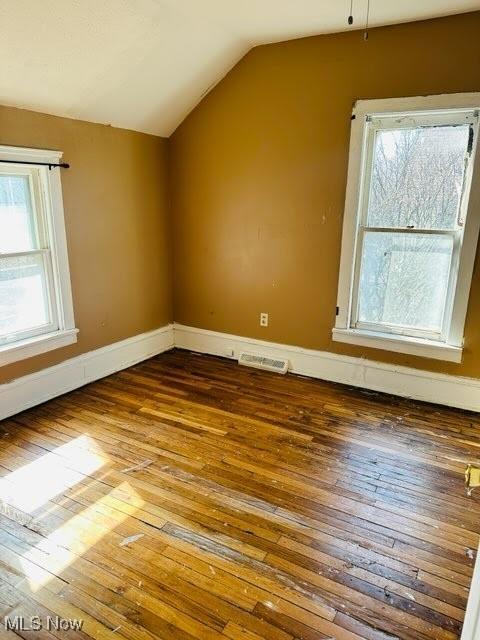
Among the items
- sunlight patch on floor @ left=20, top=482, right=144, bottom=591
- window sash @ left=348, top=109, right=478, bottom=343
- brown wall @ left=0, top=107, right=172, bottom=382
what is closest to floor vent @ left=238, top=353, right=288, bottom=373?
window sash @ left=348, top=109, right=478, bottom=343

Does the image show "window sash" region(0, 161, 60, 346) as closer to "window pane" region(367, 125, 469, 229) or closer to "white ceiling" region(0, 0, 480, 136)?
"white ceiling" region(0, 0, 480, 136)

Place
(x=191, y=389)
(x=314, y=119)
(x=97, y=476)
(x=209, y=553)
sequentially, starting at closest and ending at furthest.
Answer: (x=209, y=553) → (x=97, y=476) → (x=314, y=119) → (x=191, y=389)

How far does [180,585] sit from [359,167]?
273cm

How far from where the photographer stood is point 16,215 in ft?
8.88

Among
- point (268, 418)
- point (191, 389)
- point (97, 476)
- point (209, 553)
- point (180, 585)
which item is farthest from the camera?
point (191, 389)

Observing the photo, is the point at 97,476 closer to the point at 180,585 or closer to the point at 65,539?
the point at 65,539

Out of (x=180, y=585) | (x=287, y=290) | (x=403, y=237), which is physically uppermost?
(x=403, y=237)

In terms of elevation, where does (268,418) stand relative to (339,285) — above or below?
below

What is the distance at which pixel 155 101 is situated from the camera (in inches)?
124

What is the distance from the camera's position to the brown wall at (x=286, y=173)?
269 centimetres

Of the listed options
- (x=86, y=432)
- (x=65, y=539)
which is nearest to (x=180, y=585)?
(x=65, y=539)

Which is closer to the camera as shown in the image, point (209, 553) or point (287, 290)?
point (209, 553)

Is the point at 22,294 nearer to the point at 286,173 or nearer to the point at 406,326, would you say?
the point at 286,173

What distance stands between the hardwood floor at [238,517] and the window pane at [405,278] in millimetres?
648
